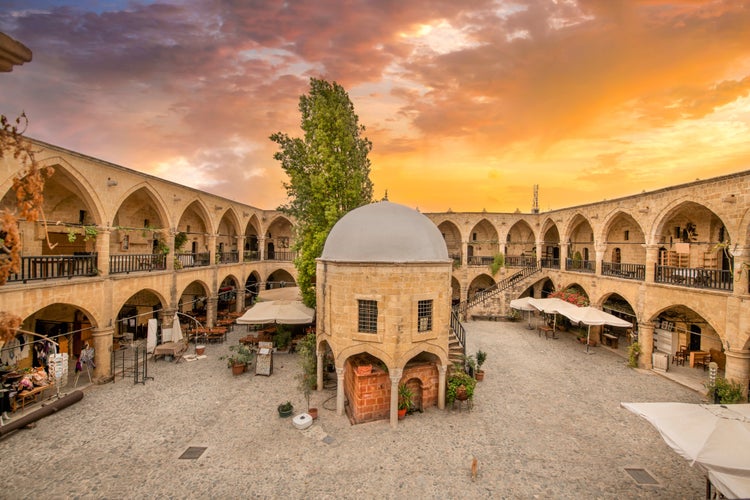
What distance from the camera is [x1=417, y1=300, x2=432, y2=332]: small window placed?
38.7 ft

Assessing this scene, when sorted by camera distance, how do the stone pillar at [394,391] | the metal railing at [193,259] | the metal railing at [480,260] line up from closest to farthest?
the stone pillar at [394,391], the metal railing at [193,259], the metal railing at [480,260]

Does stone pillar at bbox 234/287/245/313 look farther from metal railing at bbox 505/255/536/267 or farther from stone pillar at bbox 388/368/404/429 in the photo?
metal railing at bbox 505/255/536/267

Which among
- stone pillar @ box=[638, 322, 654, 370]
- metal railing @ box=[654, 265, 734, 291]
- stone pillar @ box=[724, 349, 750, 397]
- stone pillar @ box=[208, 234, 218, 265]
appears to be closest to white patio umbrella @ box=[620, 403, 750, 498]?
stone pillar @ box=[724, 349, 750, 397]

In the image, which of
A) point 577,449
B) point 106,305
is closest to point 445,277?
point 577,449

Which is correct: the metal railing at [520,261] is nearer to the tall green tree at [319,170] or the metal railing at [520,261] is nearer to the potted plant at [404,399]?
the tall green tree at [319,170]

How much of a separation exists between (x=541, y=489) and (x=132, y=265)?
19.4 meters

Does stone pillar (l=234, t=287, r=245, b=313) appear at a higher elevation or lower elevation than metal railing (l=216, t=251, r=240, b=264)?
lower

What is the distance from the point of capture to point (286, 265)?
31.6 m

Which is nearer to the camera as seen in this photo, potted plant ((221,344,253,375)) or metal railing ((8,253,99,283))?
metal railing ((8,253,99,283))

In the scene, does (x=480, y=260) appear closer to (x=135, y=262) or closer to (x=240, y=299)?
(x=240, y=299)

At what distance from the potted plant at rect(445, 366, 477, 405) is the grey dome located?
450cm

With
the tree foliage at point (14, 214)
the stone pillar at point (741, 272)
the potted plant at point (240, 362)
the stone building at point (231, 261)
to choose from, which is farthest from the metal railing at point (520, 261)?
the tree foliage at point (14, 214)

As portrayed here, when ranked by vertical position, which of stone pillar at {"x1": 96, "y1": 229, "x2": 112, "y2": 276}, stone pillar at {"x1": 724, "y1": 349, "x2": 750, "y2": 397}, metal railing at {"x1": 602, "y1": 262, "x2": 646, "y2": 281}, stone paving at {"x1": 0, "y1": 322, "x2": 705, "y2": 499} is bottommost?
stone paving at {"x1": 0, "y1": 322, "x2": 705, "y2": 499}

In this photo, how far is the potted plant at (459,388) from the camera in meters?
12.2
